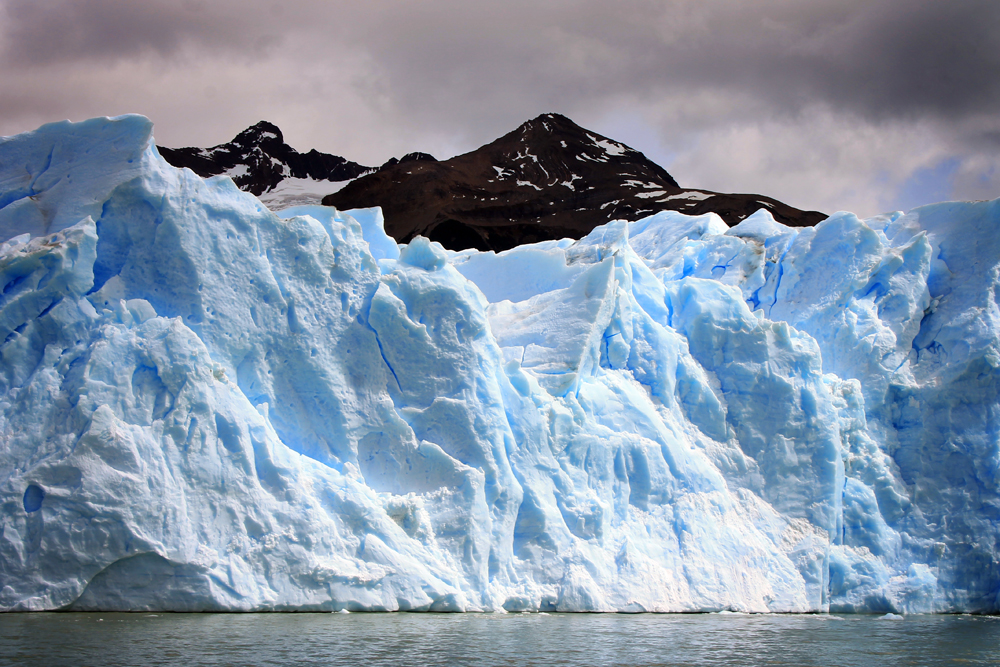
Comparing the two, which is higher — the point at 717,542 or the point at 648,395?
the point at 648,395

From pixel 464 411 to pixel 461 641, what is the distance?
389cm

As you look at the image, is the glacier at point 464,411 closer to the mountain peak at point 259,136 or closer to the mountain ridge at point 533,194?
the mountain ridge at point 533,194

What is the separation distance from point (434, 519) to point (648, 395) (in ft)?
14.1

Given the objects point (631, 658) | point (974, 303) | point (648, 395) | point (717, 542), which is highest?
point (974, 303)

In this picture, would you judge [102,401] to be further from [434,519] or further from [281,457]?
[434,519]

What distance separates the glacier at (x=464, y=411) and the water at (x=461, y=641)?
0.64 metres

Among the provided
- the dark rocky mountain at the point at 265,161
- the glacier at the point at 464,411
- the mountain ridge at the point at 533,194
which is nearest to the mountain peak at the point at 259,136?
the dark rocky mountain at the point at 265,161

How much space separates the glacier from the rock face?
29.5 feet

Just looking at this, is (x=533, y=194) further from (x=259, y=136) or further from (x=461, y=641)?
(x=259, y=136)

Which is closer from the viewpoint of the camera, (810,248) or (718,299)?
(718,299)

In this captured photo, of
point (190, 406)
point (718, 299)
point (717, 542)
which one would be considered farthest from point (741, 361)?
point (190, 406)

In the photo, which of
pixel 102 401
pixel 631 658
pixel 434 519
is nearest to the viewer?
pixel 631 658

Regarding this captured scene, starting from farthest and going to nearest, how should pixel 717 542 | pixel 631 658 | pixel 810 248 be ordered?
pixel 810 248, pixel 717 542, pixel 631 658

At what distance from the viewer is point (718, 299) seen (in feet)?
47.8
